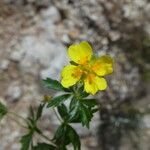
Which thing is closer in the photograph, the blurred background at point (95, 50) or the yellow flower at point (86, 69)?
the yellow flower at point (86, 69)

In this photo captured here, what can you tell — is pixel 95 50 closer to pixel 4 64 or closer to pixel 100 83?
pixel 4 64

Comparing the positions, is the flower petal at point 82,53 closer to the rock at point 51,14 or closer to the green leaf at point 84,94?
the green leaf at point 84,94

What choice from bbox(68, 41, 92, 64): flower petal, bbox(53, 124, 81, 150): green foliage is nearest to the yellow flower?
bbox(68, 41, 92, 64): flower petal

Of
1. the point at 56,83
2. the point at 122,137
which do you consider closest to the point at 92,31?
the point at 122,137

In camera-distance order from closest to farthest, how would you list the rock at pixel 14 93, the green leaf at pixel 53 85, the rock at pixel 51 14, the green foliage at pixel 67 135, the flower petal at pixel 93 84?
the flower petal at pixel 93 84
the green leaf at pixel 53 85
the green foliage at pixel 67 135
the rock at pixel 14 93
the rock at pixel 51 14

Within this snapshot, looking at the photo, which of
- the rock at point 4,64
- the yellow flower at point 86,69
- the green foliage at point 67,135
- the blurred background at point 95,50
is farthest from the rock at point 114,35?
the yellow flower at point 86,69

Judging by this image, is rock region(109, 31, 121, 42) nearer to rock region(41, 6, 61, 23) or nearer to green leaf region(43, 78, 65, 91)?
rock region(41, 6, 61, 23)

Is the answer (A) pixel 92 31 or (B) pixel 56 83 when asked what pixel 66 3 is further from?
(B) pixel 56 83
